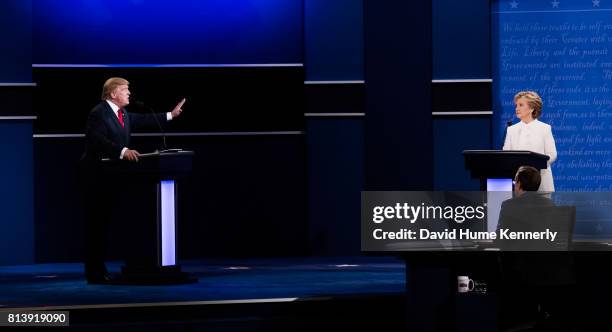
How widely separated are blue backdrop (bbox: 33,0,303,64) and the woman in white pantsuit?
2512 mm

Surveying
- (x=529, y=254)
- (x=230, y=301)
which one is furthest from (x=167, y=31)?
(x=529, y=254)

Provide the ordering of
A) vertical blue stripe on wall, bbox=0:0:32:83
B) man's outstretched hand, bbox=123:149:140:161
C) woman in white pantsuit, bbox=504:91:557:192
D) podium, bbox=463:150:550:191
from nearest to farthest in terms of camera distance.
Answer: podium, bbox=463:150:550:191 < man's outstretched hand, bbox=123:149:140:161 < woman in white pantsuit, bbox=504:91:557:192 < vertical blue stripe on wall, bbox=0:0:32:83

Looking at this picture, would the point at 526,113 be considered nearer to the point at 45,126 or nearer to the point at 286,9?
the point at 286,9

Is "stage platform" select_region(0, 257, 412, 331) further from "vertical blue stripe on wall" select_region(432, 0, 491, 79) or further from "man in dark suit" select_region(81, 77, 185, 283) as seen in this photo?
"vertical blue stripe on wall" select_region(432, 0, 491, 79)

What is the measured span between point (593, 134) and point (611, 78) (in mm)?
496

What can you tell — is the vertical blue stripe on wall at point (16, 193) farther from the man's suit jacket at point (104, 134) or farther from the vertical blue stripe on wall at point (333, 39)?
the vertical blue stripe on wall at point (333, 39)

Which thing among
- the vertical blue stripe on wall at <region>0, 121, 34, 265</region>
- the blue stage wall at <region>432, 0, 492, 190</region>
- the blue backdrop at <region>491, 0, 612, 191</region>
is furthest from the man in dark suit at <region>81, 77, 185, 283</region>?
the blue backdrop at <region>491, 0, 612, 191</region>

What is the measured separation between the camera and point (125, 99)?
23.9ft

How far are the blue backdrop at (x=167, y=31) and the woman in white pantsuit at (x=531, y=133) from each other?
8.24 ft

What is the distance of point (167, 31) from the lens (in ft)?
30.0

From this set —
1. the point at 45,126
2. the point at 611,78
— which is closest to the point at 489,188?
the point at 611,78

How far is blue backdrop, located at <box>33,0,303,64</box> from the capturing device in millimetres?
9031

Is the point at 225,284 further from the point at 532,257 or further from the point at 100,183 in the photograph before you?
the point at 532,257

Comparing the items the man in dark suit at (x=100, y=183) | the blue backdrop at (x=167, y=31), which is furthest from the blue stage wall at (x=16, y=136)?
the man in dark suit at (x=100, y=183)
